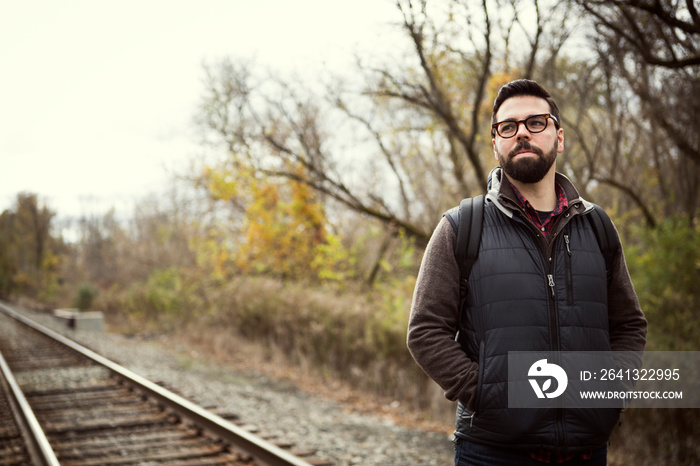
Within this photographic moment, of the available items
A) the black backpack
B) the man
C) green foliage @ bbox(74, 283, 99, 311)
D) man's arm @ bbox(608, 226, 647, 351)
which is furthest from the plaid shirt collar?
green foliage @ bbox(74, 283, 99, 311)

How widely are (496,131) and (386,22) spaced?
8.29m

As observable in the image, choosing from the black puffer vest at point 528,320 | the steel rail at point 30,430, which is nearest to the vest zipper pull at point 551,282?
the black puffer vest at point 528,320

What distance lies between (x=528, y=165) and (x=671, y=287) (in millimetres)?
6154

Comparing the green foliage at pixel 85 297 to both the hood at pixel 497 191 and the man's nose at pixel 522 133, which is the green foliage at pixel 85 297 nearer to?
the hood at pixel 497 191

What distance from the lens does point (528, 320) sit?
2.03m

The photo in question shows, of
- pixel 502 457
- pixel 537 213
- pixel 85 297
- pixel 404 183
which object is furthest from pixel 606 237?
pixel 85 297

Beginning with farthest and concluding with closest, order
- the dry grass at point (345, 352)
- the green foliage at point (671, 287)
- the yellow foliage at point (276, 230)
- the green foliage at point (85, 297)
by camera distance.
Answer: the green foliage at point (85, 297) → the yellow foliage at point (276, 230) → the green foliage at point (671, 287) → the dry grass at point (345, 352)

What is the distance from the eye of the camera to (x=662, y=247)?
8.06 m

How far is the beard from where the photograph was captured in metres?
2.12

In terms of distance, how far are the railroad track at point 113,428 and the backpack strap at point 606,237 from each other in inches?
137

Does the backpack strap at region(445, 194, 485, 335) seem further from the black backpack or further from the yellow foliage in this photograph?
the yellow foliage

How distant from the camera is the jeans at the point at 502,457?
201 cm

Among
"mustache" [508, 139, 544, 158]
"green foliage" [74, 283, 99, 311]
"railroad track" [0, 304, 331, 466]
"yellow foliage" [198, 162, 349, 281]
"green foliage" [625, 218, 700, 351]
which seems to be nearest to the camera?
"mustache" [508, 139, 544, 158]

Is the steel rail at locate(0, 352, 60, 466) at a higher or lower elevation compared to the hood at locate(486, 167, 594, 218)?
lower
